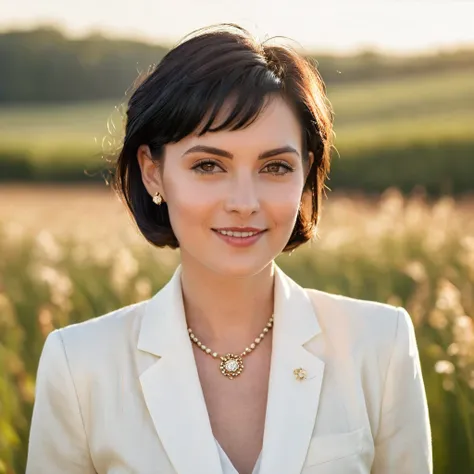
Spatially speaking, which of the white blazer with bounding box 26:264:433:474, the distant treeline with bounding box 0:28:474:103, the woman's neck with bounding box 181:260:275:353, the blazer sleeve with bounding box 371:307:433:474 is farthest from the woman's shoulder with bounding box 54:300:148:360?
the distant treeline with bounding box 0:28:474:103

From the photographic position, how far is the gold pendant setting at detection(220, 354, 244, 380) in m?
→ 2.80

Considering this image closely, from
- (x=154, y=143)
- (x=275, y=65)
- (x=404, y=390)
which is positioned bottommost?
(x=404, y=390)

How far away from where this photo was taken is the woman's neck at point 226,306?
110 inches

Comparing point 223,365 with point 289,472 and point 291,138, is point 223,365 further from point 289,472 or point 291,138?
point 291,138

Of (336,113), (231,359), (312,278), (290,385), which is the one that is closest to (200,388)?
(231,359)

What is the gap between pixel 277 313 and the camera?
283 centimetres

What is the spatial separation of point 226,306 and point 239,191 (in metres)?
0.44

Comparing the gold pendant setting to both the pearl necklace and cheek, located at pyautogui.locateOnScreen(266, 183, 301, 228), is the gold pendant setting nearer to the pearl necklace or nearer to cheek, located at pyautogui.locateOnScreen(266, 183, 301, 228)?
the pearl necklace

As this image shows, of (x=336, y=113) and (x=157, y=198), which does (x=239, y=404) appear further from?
(x=336, y=113)

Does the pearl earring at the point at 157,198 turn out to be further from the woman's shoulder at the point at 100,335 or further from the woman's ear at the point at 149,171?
the woman's shoulder at the point at 100,335

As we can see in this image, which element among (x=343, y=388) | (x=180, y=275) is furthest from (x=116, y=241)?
(x=343, y=388)

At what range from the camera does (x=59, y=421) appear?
273 centimetres

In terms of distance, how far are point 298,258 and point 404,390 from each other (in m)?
2.66

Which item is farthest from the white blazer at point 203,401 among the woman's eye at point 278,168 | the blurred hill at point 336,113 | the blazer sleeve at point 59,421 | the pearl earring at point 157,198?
the blurred hill at point 336,113
